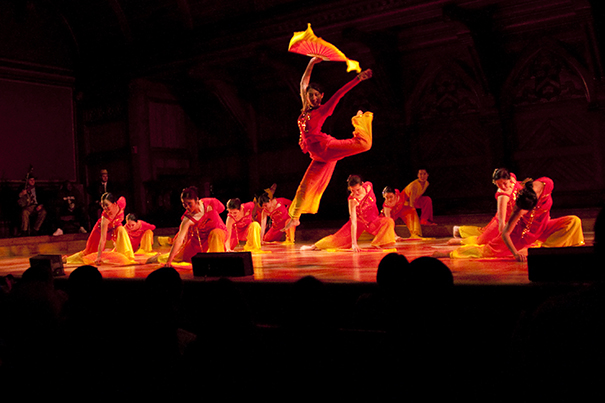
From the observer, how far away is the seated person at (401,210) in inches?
294

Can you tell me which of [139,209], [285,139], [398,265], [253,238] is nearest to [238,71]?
[285,139]

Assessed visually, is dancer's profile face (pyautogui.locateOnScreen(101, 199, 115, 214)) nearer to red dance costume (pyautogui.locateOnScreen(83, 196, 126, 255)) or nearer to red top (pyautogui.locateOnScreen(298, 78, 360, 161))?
red dance costume (pyautogui.locateOnScreen(83, 196, 126, 255))

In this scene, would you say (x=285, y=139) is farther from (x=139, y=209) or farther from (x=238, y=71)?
(x=139, y=209)

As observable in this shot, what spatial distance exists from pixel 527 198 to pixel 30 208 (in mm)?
8145

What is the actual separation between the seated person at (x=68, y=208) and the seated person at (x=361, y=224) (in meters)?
5.33

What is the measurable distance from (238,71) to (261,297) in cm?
694

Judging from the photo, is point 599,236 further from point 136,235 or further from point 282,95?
point 282,95

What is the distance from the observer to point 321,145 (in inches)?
204

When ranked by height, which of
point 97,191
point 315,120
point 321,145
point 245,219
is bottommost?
point 245,219

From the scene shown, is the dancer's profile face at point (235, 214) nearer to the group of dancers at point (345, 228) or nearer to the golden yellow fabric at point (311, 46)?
the group of dancers at point (345, 228)

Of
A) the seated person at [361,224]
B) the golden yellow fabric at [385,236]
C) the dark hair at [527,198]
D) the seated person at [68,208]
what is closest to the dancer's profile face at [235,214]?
the seated person at [361,224]

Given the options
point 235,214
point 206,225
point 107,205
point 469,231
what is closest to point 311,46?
point 206,225

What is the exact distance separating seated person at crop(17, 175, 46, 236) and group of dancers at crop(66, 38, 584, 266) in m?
3.03

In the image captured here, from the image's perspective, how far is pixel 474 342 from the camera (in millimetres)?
1689
